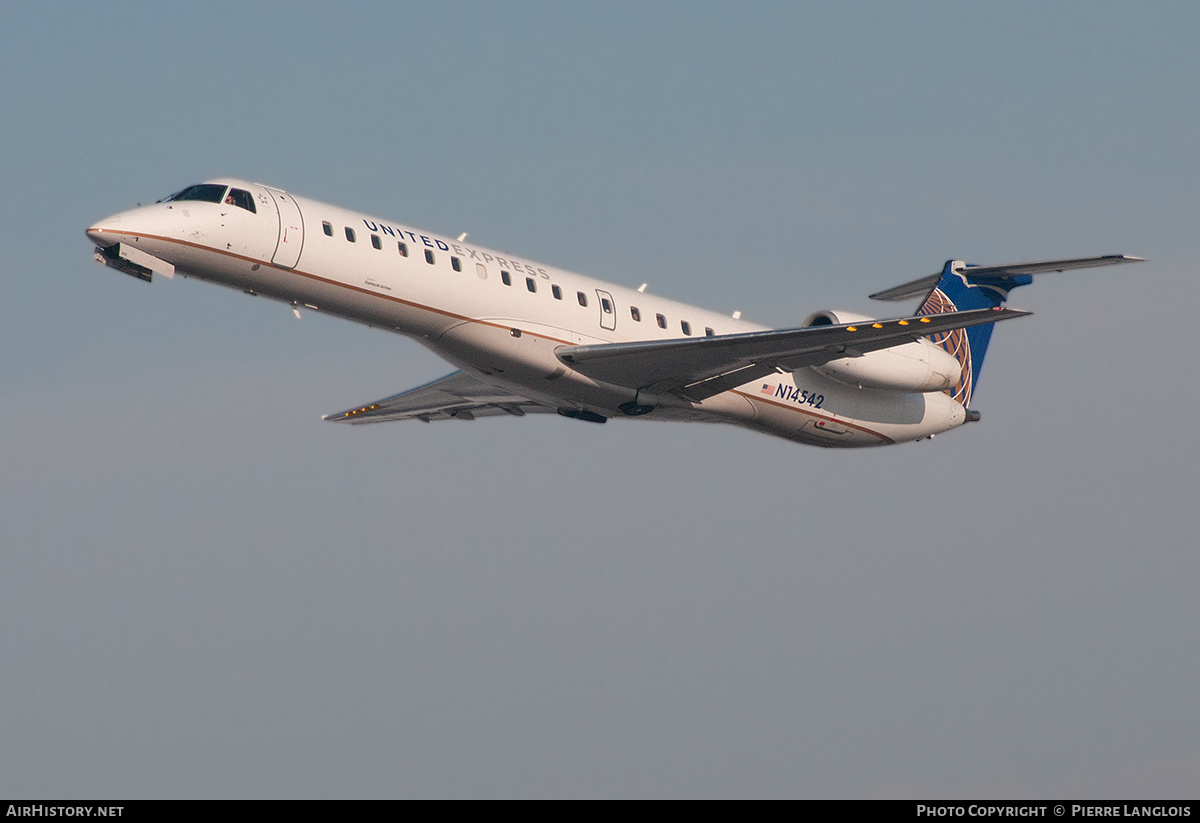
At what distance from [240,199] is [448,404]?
24.4 feet

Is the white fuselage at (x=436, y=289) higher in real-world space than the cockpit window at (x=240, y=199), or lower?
lower

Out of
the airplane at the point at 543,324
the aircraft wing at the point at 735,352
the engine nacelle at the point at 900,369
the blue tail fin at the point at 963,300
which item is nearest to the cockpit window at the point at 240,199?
the airplane at the point at 543,324

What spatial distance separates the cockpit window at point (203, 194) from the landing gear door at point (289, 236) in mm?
841

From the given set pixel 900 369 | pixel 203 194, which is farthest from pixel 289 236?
pixel 900 369

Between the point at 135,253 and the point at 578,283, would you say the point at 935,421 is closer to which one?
the point at 578,283

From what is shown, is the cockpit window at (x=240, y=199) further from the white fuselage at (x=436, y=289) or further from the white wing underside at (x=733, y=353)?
the white wing underside at (x=733, y=353)

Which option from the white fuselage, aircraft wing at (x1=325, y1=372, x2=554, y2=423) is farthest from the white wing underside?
aircraft wing at (x1=325, y1=372, x2=554, y2=423)

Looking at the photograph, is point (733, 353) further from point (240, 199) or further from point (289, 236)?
point (240, 199)

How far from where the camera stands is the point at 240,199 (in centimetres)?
2272

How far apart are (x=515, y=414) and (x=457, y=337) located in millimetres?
5195

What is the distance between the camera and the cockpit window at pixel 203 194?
22625 mm

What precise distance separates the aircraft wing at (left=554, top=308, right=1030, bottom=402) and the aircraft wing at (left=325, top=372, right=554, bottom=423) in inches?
113

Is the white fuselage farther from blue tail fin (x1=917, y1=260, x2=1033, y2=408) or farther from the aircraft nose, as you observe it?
blue tail fin (x1=917, y1=260, x2=1033, y2=408)
